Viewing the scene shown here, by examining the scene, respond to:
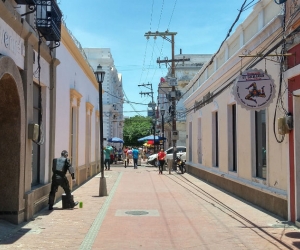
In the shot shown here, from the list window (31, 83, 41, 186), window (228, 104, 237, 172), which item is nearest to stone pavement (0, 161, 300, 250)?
window (31, 83, 41, 186)

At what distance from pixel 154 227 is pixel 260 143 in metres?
4.77

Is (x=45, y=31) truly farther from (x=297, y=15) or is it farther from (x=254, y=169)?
(x=254, y=169)

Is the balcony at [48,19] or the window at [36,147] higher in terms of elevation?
the balcony at [48,19]

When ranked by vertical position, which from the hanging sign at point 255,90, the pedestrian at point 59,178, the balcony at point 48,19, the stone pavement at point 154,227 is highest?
the balcony at point 48,19

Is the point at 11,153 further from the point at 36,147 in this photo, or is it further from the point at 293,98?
the point at 293,98

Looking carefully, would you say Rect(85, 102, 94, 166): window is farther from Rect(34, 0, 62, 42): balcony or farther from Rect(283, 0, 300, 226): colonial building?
Rect(283, 0, 300, 226): colonial building

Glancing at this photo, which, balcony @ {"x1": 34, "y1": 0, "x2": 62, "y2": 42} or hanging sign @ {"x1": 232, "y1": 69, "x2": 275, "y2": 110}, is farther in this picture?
balcony @ {"x1": 34, "y1": 0, "x2": 62, "y2": 42}

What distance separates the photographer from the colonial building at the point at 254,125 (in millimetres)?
9375

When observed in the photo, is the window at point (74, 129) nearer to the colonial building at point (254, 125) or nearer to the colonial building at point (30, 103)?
the colonial building at point (30, 103)

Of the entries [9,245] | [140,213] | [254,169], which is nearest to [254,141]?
[254,169]

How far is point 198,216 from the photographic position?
10.2 metres

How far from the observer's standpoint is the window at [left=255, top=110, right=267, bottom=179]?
38.4ft

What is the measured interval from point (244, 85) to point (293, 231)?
3259 millimetres

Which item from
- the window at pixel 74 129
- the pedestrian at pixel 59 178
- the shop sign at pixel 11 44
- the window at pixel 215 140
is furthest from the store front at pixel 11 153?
the window at pixel 215 140
